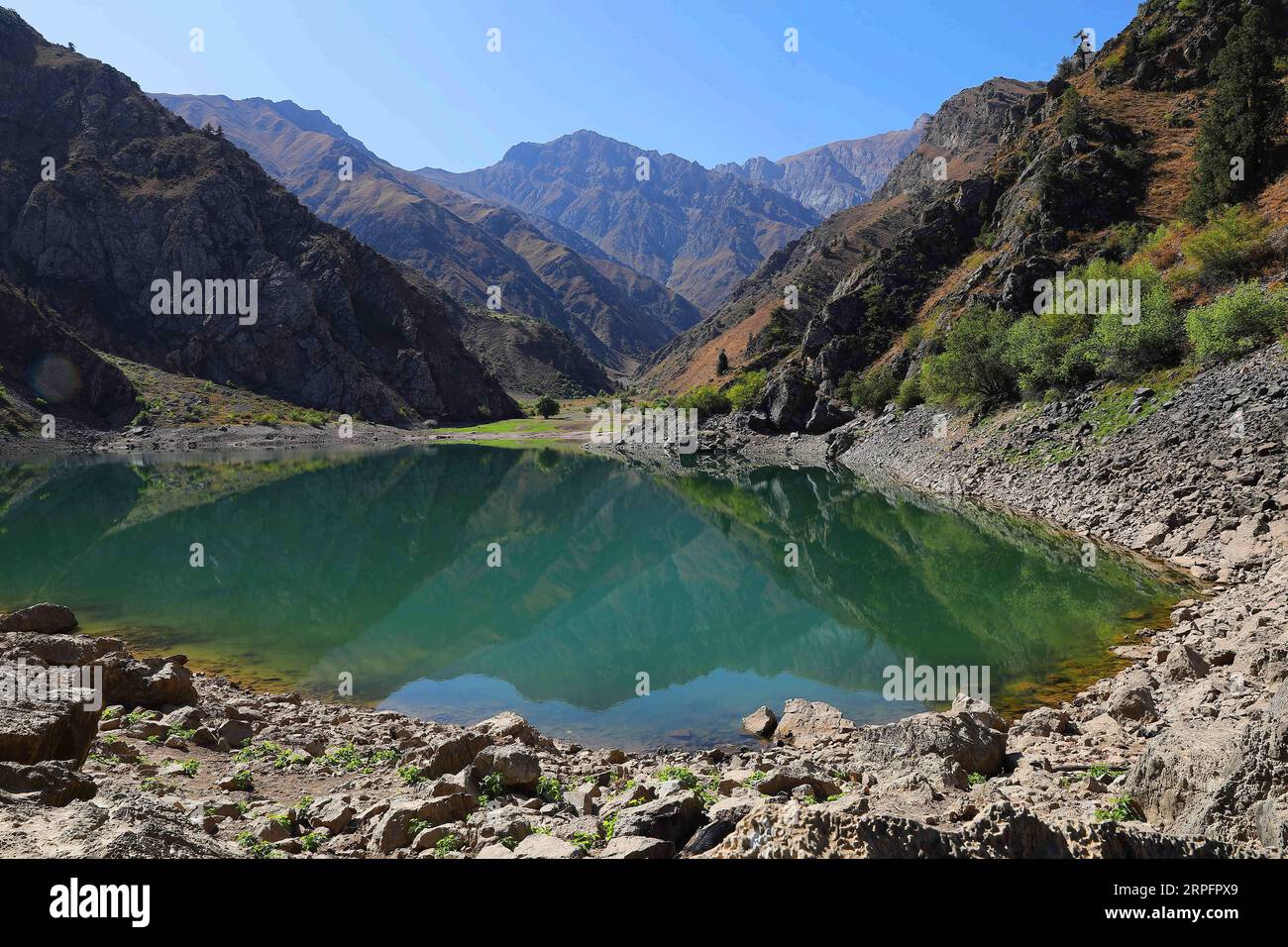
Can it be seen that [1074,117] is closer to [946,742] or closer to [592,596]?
[592,596]

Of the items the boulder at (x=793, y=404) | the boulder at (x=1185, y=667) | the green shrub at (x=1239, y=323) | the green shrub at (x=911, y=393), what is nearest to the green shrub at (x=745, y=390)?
A: the boulder at (x=793, y=404)

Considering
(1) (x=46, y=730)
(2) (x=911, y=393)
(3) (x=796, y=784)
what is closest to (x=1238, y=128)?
(2) (x=911, y=393)

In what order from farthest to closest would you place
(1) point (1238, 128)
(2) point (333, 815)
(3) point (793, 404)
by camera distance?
(3) point (793, 404)
(1) point (1238, 128)
(2) point (333, 815)

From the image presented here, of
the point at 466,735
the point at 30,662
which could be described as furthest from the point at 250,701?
the point at 466,735

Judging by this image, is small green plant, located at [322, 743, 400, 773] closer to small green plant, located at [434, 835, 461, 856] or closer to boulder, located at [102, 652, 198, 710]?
boulder, located at [102, 652, 198, 710]

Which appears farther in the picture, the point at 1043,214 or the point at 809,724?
the point at 1043,214
